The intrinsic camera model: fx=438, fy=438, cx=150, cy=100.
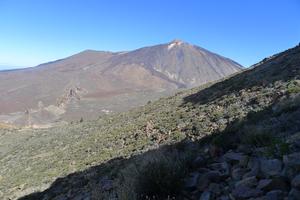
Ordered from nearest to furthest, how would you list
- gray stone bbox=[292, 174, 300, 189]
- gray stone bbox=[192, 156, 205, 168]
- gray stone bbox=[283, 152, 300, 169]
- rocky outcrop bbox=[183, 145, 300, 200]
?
gray stone bbox=[292, 174, 300, 189]
rocky outcrop bbox=[183, 145, 300, 200]
gray stone bbox=[283, 152, 300, 169]
gray stone bbox=[192, 156, 205, 168]

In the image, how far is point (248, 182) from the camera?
4.93 m

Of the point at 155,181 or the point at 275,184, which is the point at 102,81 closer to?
the point at 155,181

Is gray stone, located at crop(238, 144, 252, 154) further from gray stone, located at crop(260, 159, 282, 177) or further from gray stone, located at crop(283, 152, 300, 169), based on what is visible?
gray stone, located at crop(283, 152, 300, 169)

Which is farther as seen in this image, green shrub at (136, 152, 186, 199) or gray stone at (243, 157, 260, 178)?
green shrub at (136, 152, 186, 199)

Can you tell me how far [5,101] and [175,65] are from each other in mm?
75153

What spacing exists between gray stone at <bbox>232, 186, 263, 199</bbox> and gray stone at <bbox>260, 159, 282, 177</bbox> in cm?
32

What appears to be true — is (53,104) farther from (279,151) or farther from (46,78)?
(279,151)

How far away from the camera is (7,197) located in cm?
1598

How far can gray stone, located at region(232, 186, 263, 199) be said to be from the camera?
466 centimetres

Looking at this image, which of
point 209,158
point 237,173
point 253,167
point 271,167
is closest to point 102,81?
point 209,158

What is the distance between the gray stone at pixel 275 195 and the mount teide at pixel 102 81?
59.5 metres

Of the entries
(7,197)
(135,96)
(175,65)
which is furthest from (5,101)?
(7,197)

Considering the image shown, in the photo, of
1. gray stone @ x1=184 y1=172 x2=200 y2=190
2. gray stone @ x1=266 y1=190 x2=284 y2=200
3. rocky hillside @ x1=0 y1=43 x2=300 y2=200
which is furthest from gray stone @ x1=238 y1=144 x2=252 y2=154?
gray stone @ x1=266 y1=190 x2=284 y2=200

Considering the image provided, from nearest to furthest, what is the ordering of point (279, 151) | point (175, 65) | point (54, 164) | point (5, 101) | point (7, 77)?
point (279, 151) → point (54, 164) → point (5, 101) → point (7, 77) → point (175, 65)
